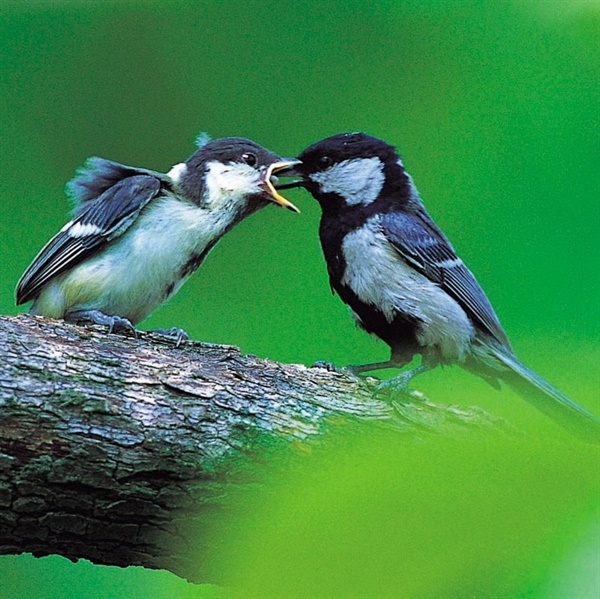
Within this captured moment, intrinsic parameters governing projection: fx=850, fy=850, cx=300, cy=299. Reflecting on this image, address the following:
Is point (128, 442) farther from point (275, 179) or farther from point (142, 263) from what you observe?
point (275, 179)

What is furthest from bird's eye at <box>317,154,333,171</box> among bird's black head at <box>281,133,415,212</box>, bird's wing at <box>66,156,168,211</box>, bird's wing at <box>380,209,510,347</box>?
bird's wing at <box>66,156,168,211</box>

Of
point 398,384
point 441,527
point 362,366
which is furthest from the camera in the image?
point 362,366

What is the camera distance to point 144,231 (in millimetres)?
1281

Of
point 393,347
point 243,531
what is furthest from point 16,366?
point 393,347

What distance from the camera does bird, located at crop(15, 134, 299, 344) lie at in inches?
50.0

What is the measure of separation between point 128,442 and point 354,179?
580 mm

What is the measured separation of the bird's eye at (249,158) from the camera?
1300 mm

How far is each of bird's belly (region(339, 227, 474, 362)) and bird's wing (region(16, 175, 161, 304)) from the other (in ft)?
1.06

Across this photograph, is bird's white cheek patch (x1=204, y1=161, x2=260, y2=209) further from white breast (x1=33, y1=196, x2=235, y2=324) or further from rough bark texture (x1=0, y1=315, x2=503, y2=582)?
rough bark texture (x1=0, y1=315, x2=503, y2=582)

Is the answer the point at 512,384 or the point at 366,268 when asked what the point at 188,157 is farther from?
the point at 512,384

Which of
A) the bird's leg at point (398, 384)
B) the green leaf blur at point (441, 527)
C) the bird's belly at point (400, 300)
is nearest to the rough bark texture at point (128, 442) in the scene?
the bird's leg at point (398, 384)

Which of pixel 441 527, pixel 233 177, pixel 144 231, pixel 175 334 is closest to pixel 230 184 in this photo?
pixel 233 177

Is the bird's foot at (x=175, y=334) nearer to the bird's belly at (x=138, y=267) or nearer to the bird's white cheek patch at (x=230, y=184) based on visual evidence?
the bird's belly at (x=138, y=267)

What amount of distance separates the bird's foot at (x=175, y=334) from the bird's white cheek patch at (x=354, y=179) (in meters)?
0.32
